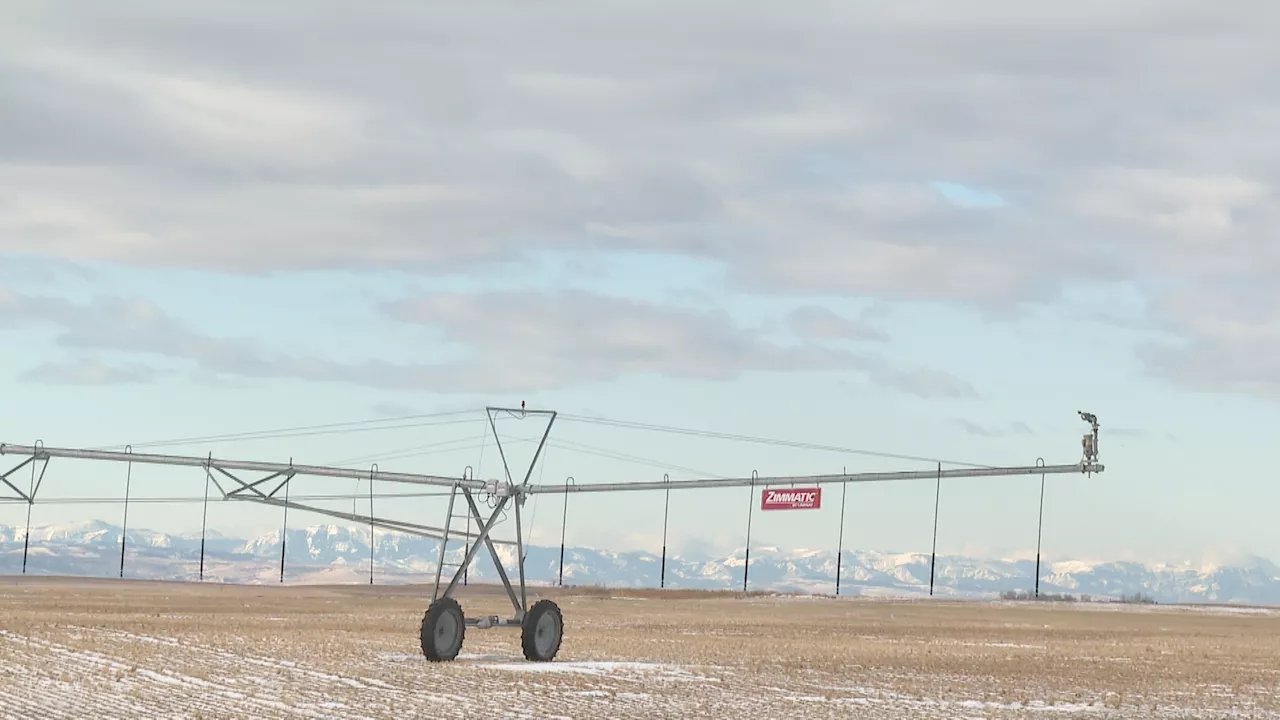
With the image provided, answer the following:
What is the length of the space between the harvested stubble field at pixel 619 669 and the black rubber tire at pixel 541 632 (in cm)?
90

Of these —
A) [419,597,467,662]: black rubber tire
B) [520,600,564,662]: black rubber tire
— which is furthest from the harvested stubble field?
[520,600,564,662]: black rubber tire

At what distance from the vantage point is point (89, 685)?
49.5m

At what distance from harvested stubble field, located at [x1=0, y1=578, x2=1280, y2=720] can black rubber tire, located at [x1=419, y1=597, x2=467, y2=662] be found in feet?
1.80

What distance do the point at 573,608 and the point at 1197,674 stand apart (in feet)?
219

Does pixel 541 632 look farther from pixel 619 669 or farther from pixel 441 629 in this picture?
pixel 441 629

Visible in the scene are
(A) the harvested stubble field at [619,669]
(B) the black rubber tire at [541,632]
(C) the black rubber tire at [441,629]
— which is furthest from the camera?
(B) the black rubber tire at [541,632]

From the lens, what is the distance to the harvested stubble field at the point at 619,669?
4712cm

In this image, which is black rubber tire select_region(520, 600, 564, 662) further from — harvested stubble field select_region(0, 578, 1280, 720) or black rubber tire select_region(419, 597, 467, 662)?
black rubber tire select_region(419, 597, 467, 662)

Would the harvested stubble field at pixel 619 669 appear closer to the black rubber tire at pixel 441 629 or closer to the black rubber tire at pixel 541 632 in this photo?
the black rubber tire at pixel 441 629

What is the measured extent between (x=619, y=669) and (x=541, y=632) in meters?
3.69

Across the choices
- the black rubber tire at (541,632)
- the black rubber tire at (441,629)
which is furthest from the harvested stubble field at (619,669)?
the black rubber tire at (541,632)

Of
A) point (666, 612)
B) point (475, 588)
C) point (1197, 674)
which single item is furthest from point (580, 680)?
point (475, 588)

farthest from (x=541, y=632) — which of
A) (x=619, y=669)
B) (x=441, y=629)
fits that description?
(x=441, y=629)

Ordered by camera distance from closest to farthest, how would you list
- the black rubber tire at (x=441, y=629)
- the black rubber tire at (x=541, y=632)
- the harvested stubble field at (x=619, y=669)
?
the harvested stubble field at (x=619, y=669)
the black rubber tire at (x=441, y=629)
the black rubber tire at (x=541, y=632)
